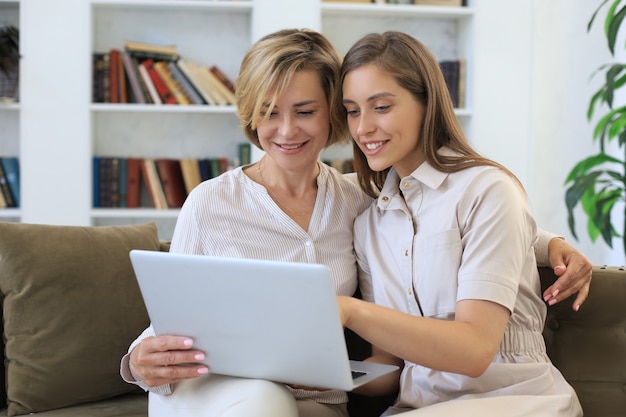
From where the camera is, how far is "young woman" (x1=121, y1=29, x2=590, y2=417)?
1.85 meters

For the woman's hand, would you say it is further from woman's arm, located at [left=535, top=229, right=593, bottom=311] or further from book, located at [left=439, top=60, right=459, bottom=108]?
book, located at [left=439, top=60, right=459, bottom=108]

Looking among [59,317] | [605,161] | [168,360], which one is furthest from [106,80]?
[168,360]

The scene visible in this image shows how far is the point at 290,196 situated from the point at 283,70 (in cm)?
31

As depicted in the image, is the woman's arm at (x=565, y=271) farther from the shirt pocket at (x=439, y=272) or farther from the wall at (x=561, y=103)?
the wall at (x=561, y=103)

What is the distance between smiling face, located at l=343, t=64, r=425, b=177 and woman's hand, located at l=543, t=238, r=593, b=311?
0.41 meters

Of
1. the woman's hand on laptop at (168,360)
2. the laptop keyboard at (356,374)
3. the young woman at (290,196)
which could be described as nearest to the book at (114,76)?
the young woman at (290,196)

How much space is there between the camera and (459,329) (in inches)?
59.9

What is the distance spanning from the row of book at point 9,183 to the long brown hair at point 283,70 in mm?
2425

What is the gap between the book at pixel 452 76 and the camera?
167 inches

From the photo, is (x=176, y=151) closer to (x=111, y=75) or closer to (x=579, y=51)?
(x=111, y=75)

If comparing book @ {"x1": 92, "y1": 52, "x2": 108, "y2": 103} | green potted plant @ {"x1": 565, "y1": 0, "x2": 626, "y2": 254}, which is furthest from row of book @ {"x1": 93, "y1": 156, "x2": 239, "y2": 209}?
green potted plant @ {"x1": 565, "y1": 0, "x2": 626, "y2": 254}

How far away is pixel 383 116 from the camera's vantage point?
1733 mm

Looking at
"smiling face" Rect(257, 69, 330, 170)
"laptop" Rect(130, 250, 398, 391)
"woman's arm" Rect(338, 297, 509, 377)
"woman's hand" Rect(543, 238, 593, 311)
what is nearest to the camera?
"laptop" Rect(130, 250, 398, 391)

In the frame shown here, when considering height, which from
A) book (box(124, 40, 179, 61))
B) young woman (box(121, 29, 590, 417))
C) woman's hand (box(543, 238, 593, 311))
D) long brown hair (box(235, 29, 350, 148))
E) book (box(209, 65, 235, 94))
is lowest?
woman's hand (box(543, 238, 593, 311))
